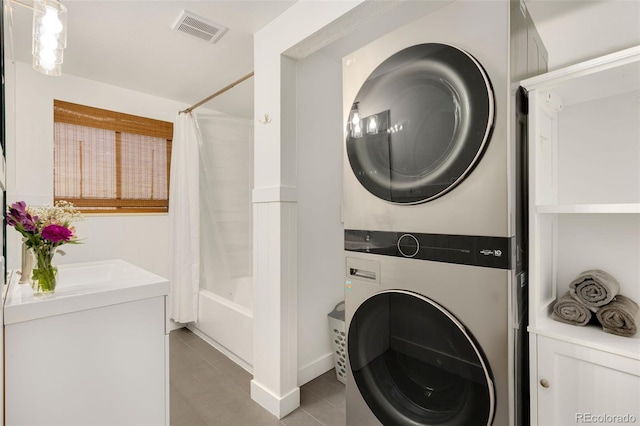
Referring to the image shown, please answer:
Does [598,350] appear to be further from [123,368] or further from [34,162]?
[34,162]

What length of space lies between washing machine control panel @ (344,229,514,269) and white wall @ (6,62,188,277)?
209cm

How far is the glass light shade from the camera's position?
45.5 inches

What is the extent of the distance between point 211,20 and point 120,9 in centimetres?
49

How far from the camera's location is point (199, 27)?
1.86 m

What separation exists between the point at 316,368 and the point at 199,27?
95.3 inches

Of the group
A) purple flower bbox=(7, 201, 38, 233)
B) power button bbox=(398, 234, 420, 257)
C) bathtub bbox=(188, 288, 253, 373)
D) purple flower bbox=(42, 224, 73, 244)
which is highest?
purple flower bbox=(7, 201, 38, 233)

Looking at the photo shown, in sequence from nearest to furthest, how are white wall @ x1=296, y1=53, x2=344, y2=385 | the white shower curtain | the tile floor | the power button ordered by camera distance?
the power button < the tile floor < white wall @ x1=296, y1=53, x2=344, y2=385 < the white shower curtain

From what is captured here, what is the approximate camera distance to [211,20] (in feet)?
5.92

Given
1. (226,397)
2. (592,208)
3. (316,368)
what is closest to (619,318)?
(592,208)

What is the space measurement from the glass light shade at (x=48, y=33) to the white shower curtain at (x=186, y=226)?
5.35ft

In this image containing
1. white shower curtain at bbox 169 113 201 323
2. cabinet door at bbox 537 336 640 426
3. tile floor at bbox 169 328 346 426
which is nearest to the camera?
cabinet door at bbox 537 336 640 426

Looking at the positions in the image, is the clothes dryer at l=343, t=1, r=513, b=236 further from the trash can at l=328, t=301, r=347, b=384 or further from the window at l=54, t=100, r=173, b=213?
the window at l=54, t=100, r=173, b=213

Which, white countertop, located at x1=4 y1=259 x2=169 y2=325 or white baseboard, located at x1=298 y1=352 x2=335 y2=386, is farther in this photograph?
white baseboard, located at x1=298 y1=352 x2=335 y2=386

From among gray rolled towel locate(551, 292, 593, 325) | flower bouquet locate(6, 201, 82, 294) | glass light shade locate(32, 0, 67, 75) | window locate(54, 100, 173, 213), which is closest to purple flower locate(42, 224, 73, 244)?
flower bouquet locate(6, 201, 82, 294)
